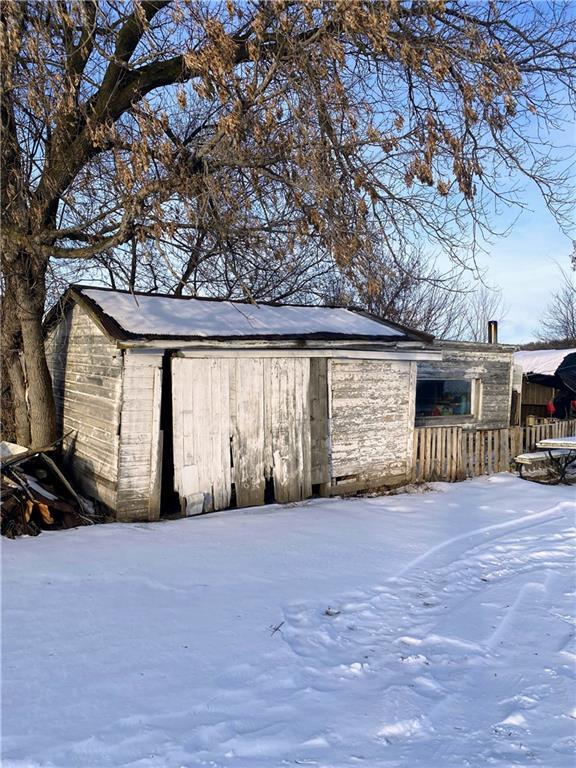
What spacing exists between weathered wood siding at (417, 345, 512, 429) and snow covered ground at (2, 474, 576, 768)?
6890 millimetres

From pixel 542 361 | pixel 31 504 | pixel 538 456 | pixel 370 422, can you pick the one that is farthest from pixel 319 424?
pixel 542 361

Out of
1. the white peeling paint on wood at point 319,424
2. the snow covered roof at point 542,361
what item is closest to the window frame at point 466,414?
the white peeling paint on wood at point 319,424

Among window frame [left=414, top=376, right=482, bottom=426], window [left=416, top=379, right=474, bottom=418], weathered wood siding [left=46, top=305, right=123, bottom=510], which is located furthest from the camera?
window frame [left=414, top=376, right=482, bottom=426]

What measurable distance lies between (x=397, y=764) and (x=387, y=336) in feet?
25.8

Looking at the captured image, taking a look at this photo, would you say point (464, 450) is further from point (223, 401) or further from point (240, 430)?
point (223, 401)

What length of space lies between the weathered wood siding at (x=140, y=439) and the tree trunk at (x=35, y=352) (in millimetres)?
3081

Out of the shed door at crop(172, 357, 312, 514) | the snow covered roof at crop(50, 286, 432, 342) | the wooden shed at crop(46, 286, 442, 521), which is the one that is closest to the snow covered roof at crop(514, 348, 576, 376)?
the snow covered roof at crop(50, 286, 432, 342)

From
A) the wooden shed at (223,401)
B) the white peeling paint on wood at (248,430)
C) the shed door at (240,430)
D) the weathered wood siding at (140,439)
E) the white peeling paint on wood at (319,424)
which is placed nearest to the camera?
the weathered wood siding at (140,439)

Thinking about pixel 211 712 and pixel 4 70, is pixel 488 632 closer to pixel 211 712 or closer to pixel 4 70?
pixel 211 712

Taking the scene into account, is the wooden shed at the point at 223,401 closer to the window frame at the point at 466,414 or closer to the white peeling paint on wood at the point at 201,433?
the white peeling paint on wood at the point at 201,433

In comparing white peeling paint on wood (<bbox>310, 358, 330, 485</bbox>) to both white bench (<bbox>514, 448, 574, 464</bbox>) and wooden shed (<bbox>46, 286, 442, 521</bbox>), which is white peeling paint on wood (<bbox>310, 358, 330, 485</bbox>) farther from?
white bench (<bbox>514, 448, 574, 464</bbox>)

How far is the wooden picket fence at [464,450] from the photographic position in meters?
10.6

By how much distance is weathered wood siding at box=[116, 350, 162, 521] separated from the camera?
7.38m

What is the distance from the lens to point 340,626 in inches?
165
